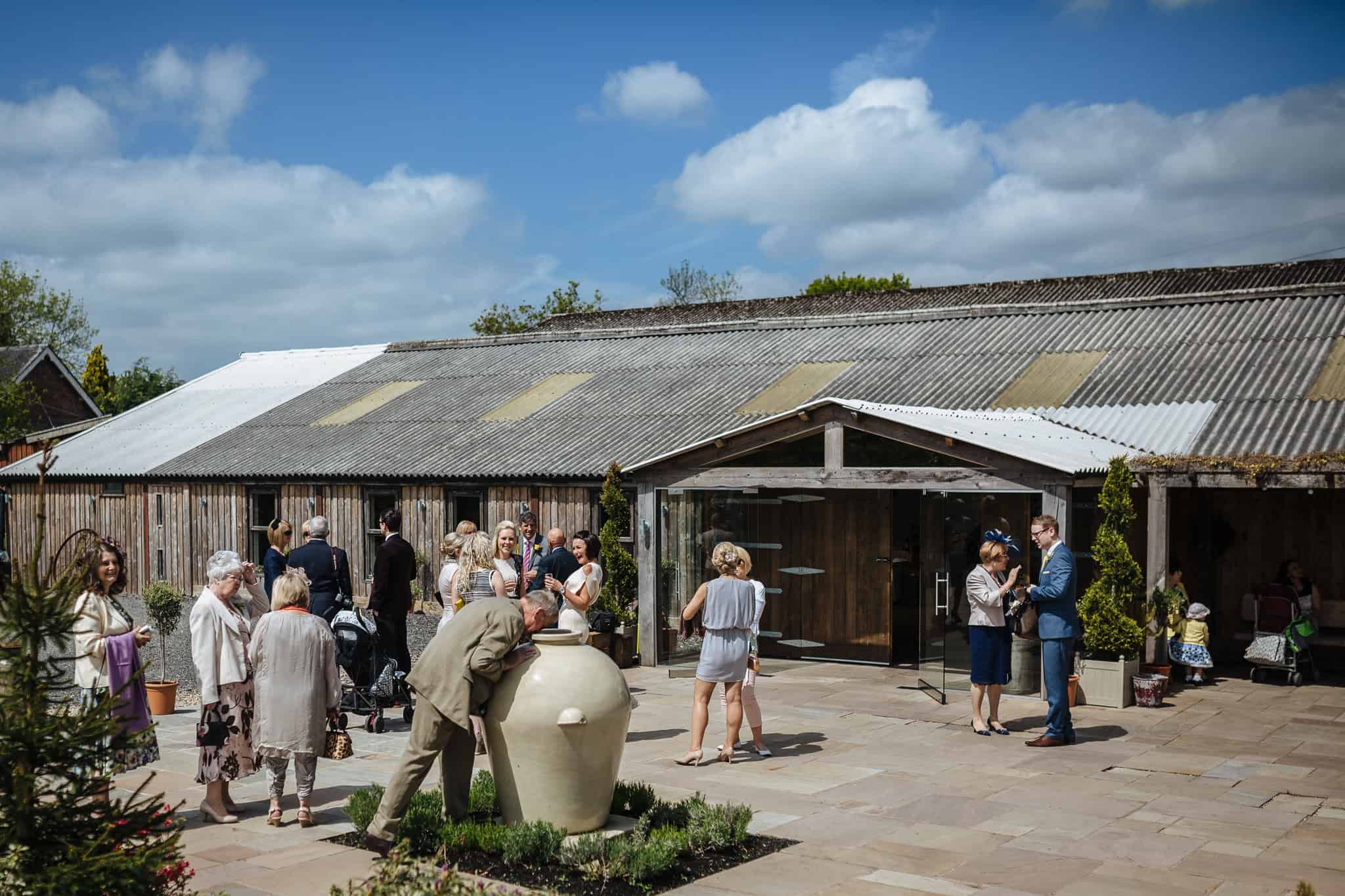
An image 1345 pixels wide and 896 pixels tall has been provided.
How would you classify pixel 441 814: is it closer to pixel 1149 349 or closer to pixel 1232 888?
pixel 1232 888

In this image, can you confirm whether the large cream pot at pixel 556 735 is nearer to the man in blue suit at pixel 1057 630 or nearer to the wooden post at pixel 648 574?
the man in blue suit at pixel 1057 630

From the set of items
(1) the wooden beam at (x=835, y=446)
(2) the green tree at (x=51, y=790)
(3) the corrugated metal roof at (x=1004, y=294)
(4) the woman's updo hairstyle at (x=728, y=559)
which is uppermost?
(3) the corrugated metal roof at (x=1004, y=294)

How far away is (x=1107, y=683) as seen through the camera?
12055mm

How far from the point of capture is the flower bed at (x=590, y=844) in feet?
21.0

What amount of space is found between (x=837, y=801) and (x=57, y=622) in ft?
17.0

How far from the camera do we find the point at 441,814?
7133 mm

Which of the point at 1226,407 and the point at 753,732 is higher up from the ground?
the point at 1226,407

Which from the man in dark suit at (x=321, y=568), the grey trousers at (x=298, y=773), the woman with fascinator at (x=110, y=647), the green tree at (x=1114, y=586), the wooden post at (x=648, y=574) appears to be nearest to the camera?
the woman with fascinator at (x=110, y=647)

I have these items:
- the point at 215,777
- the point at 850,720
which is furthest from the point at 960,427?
the point at 215,777

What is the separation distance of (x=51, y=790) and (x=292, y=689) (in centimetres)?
262

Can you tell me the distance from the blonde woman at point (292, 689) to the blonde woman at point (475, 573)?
183 centimetres

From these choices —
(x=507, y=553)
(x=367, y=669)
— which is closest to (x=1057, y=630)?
(x=507, y=553)

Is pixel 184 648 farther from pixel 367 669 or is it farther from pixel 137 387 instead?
pixel 137 387

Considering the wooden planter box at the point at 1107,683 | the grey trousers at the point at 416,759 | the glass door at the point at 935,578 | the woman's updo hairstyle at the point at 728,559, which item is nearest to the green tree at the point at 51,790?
the grey trousers at the point at 416,759
